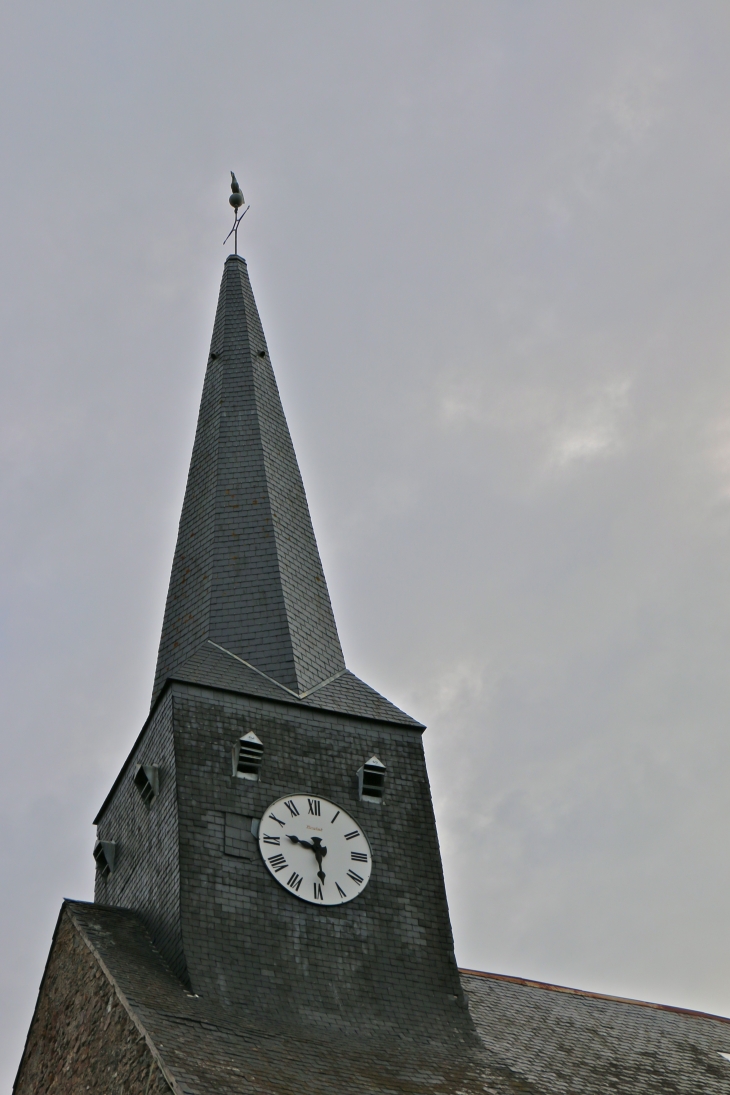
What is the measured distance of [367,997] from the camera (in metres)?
24.6

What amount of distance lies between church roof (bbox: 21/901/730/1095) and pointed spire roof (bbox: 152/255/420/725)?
5.13m

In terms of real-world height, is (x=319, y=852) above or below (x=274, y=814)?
below

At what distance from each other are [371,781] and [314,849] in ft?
6.24

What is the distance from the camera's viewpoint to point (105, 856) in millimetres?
28125

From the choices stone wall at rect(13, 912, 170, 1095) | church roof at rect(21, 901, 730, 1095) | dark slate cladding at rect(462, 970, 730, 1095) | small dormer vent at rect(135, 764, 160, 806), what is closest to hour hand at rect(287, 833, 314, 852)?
small dormer vent at rect(135, 764, 160, 806)

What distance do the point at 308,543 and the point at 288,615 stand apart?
2.82 m

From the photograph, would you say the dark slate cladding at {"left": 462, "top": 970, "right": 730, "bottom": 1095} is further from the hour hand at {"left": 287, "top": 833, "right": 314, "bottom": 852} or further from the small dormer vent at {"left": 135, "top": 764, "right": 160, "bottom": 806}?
the small dormer vent at {"left": 135, "top": 764, "right": 160, "bottom": 806}

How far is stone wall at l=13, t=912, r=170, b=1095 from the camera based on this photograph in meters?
21.3

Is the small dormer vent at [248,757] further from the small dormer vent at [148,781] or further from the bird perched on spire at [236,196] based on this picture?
the bird perched on spire at [236,196]

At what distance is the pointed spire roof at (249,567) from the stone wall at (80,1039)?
16.9 ft

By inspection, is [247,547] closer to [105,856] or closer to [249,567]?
[249,567]

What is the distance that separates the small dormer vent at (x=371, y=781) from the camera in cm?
2706

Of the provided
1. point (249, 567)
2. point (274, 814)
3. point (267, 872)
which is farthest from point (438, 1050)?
point (249, 567)

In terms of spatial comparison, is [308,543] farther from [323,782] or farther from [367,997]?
[367,997]
